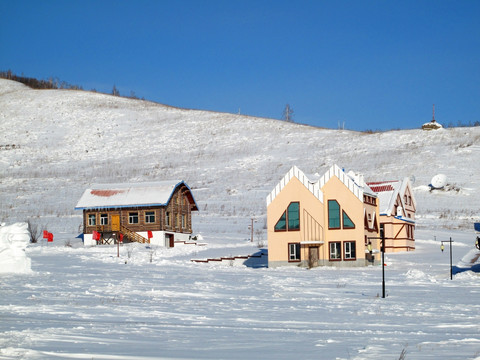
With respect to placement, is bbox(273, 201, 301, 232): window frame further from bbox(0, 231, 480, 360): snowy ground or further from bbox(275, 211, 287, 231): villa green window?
bbox(0, 231, 480, 360): snowy ground

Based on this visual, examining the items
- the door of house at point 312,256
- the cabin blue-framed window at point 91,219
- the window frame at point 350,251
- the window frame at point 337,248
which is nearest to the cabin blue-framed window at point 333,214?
the window frame at point 337,248

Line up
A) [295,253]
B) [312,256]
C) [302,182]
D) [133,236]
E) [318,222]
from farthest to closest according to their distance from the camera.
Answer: [133,236] < [302,182] < [318,222] < [295,253] < [312,256]

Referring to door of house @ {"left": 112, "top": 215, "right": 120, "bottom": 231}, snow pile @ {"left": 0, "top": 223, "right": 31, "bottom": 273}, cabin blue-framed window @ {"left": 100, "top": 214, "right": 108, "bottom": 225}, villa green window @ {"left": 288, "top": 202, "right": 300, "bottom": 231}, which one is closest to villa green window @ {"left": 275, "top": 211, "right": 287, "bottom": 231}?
villa green window @ {"left": 288, "top": 202, "right": 300, "bottom": 231}

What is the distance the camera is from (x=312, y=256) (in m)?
43.0

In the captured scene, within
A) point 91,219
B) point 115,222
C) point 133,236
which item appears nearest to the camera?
point 133,236

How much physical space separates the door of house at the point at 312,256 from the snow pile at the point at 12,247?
1991cm

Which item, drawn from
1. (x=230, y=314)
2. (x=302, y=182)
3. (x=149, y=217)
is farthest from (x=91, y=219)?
(x=230, y=314)

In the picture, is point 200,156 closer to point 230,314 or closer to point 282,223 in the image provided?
point 282,223

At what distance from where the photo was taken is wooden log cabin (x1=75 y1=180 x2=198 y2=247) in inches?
2234

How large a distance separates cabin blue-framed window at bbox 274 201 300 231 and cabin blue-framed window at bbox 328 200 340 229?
1.97 meters

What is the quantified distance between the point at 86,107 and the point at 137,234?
8710cm

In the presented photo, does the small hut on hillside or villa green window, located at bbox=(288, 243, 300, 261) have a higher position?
the small hut on hillside

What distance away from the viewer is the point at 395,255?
46969 mm

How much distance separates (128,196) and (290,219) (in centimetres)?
1870
